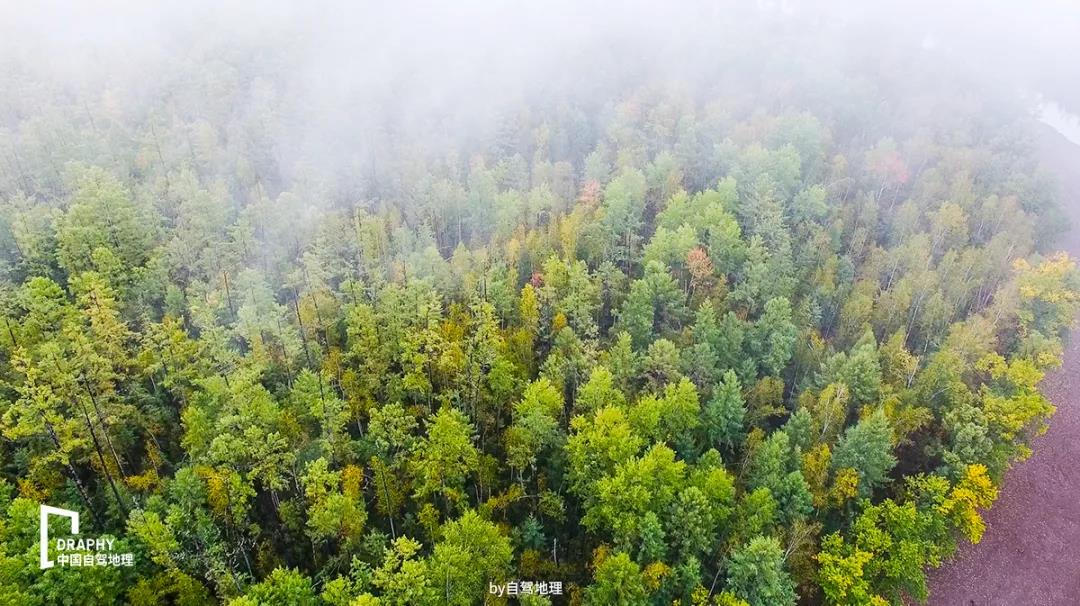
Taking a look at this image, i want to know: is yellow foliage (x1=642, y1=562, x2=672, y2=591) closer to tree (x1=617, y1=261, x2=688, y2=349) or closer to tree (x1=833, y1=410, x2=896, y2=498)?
tree (x1=833, y1=410, x2=896, y2=498)

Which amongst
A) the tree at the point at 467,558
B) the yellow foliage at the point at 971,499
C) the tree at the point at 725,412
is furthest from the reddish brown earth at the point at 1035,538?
the tree at the point at 467,558

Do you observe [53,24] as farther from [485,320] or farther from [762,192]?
[762,192]

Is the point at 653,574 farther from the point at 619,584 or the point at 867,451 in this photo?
the point at 867,451

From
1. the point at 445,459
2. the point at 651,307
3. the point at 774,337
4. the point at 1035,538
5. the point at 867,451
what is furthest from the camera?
the point at 651,307

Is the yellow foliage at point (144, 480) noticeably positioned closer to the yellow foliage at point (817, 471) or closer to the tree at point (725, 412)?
the tree at point (725, 412)

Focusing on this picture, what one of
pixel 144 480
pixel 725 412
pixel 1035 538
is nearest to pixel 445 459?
pixel 144 480

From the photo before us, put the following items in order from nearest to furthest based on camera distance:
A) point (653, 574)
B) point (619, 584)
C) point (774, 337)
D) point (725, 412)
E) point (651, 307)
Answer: point (619, 584), point (653, 574), point (725, 412), point (774, 337), point (651, 307)

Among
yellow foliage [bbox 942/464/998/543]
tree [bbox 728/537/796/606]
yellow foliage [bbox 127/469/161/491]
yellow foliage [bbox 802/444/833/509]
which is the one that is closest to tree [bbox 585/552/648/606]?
tree [bbox 728/537/796/606]
